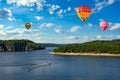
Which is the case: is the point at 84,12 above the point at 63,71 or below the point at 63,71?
above

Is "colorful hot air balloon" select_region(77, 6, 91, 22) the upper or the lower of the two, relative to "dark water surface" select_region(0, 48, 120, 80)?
upper

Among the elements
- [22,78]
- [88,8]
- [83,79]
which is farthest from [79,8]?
[22,78]

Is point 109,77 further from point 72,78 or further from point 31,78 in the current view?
point 31,78

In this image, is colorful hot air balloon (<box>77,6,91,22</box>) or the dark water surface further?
the dark water surface

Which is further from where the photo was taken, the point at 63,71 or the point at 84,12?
the point at 63,71

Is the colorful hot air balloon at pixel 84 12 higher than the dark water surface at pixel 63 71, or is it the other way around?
the colorful hot air balloon at pixel 84 12

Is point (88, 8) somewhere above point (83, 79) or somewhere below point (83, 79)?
above

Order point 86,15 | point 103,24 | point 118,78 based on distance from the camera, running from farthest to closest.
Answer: point 103,24 → point 118,78 → point 86,15

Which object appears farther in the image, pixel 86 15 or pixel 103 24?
pixel 103 24

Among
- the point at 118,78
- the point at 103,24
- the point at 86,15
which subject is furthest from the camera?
the point at 103,24

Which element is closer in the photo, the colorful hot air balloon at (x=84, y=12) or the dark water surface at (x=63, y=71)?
the colorful hot air balloon at (x=84, y=12)
